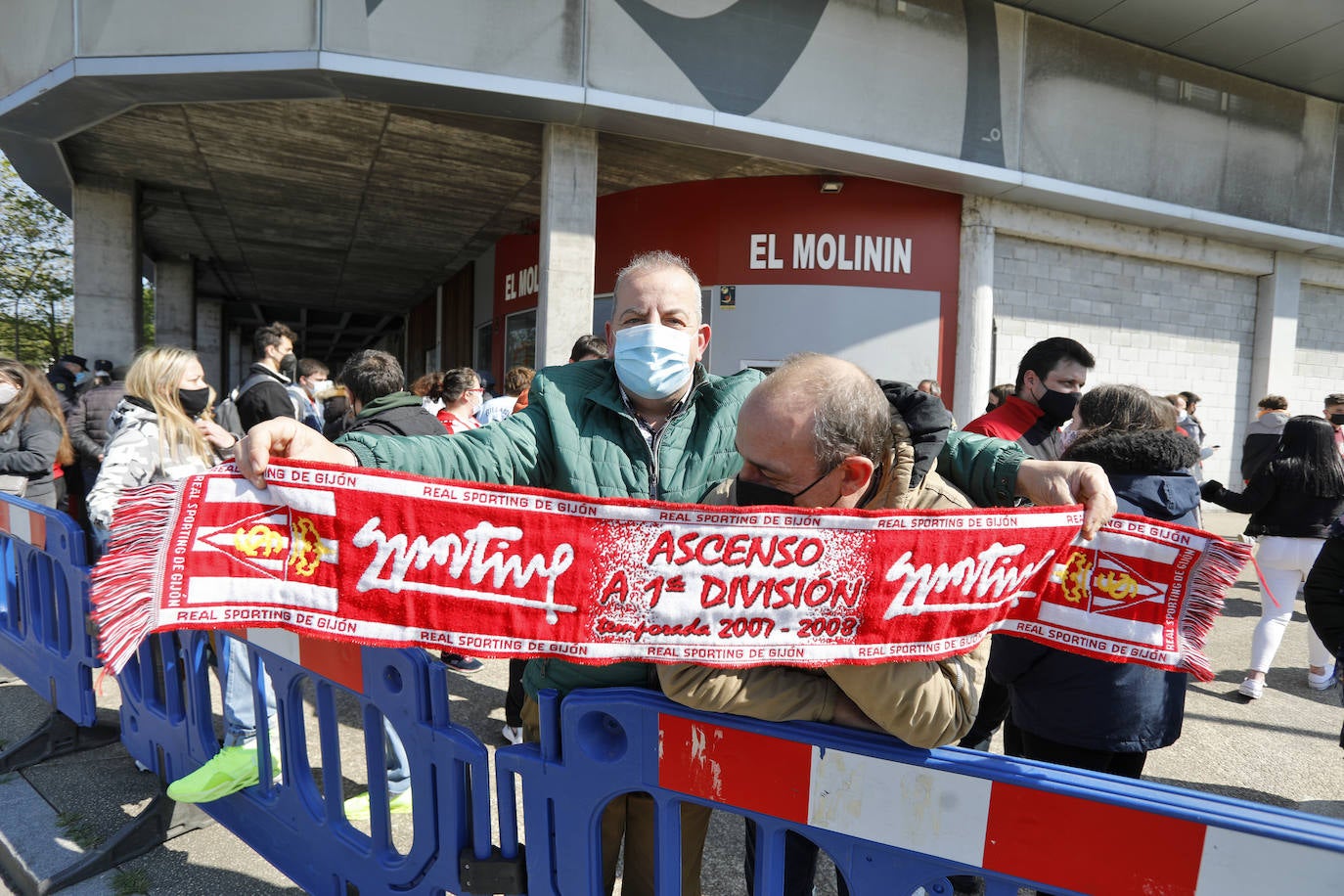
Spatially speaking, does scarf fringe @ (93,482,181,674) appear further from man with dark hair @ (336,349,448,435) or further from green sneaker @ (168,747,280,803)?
man with dark hair @ (336,349,448,435)

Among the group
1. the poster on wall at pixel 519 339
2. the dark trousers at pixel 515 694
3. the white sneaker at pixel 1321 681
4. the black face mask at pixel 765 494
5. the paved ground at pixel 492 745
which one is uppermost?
the poster on wall at pixel 519 339

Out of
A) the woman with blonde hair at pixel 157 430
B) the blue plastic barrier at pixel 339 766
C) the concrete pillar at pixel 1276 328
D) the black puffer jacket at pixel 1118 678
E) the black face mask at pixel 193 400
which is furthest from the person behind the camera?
the concrete pillar at pixel 1276 328

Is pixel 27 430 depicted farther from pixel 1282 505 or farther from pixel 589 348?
pixel 1282 505

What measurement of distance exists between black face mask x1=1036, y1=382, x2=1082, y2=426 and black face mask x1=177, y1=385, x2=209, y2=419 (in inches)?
155

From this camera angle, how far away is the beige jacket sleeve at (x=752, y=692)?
1.41m

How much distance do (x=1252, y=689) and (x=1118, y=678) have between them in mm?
3376

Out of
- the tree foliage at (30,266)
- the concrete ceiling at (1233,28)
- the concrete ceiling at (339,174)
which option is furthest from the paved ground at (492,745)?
the tree foliage at (30,266)

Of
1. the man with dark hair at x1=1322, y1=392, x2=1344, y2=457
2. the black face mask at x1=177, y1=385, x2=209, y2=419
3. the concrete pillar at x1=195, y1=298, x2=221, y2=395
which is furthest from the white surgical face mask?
the concrete pillar at x1=195, y1=298, x2=221, y2=395

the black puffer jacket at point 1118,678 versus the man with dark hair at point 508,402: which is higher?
the man with dark hair at point 508,402

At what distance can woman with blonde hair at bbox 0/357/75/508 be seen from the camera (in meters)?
4.59

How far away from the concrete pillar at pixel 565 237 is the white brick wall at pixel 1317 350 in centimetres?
1263

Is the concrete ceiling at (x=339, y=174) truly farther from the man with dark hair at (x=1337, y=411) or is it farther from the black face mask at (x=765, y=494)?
the black face mask at (x=765, y=494)

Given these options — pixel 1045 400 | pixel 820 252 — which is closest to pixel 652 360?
pixel 1045 400

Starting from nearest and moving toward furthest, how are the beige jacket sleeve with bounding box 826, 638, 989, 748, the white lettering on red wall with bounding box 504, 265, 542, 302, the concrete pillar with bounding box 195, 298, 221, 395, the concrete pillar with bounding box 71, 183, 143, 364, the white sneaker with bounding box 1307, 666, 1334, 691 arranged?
the beige jacket sleeve with bounding box 826, 638, 989, 748 → the white sneaker with bounding box 1307, 666, 1334, 691 → the concrete pillar with bounding box 71, 183, 143, 364 → the white lettering on red wall with bounding box 504, 265, 542, 302 → the concrete pillar with bounding box 195, 298, 221, 395
